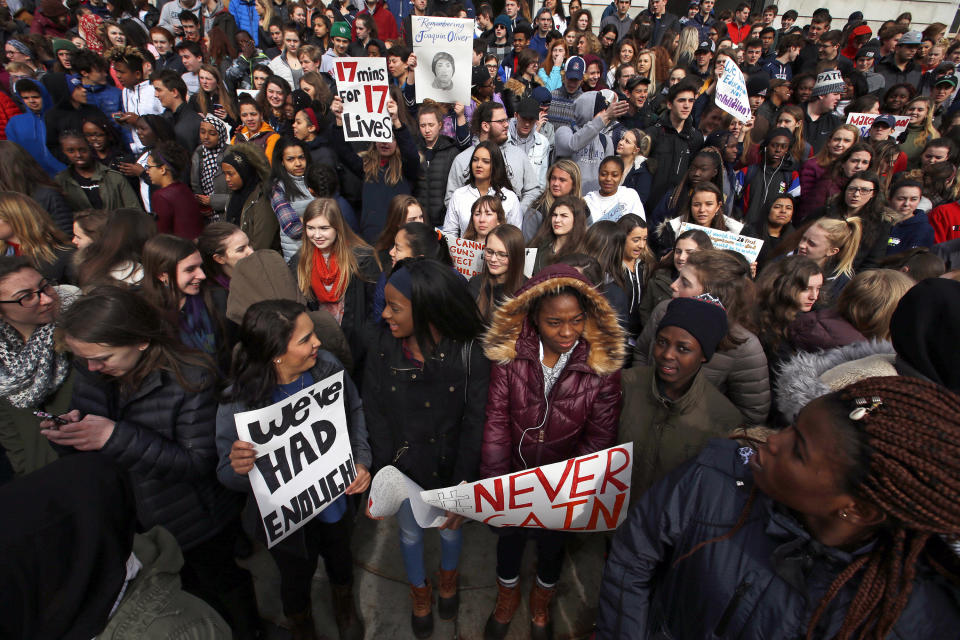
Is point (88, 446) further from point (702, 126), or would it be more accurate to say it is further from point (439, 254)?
point (702, 126)

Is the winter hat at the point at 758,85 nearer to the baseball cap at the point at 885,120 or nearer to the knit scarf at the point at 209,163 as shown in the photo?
the baseball cap at the point at 885,120

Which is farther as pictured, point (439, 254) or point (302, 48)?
point (302, 48)

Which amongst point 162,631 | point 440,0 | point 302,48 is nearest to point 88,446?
point 162,631

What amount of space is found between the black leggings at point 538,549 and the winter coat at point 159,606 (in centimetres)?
148

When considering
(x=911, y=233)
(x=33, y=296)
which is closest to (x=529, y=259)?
(x=33, y=296)

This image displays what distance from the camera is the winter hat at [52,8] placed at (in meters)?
10.7

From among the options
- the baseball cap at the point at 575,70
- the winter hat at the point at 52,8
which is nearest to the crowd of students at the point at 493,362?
the baseball cap at the point at 575,70

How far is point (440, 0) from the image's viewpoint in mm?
11336

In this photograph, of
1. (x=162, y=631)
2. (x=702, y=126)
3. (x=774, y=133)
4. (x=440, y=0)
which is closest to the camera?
(x=162, y=631)

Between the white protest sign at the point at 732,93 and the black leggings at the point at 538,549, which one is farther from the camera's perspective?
the white protest sign at the point at 732,93

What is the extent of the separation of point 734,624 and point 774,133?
6.17 m

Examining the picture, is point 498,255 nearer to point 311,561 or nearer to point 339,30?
point 311,561

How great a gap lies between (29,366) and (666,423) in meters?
3.18

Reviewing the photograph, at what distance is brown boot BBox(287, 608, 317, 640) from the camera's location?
8.58 feet
